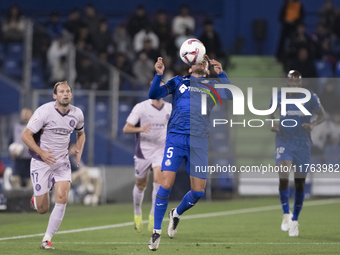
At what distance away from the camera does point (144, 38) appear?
859 inches

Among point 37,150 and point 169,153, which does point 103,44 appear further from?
point 169,153

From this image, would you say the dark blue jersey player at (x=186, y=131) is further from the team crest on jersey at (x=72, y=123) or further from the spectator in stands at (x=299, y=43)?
the spectator in stands at (x=299, y=43)

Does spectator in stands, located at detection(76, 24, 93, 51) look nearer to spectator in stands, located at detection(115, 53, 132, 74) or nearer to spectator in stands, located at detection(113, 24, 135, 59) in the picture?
spectator in stands, located at detection(115, 53, 132, 74)

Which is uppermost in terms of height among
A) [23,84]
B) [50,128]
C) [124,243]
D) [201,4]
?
[201,4]

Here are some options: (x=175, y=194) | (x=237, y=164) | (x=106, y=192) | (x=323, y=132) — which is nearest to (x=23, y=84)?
(x=106, y=192)

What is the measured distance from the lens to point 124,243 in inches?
365

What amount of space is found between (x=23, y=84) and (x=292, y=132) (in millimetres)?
8726

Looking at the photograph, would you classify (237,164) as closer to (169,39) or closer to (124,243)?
(169,39)

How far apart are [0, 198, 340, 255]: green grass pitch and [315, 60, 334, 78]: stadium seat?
6.89m

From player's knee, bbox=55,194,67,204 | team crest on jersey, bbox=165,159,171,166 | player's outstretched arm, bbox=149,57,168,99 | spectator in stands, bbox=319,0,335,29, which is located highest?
spectator in stands, bbox=319,0,335,29

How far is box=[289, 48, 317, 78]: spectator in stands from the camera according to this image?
21.0 metres

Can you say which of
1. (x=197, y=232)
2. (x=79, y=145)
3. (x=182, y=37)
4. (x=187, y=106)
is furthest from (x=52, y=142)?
(x=182, y=37)

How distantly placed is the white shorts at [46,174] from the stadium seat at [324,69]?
1519 centimetres

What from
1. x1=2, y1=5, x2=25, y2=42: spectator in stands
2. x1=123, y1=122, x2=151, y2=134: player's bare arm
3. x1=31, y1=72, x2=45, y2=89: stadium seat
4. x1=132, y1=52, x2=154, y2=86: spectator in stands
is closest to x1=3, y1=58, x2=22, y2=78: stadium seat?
x1=31, y1=72, x2=45, y2=89: stadium seat
